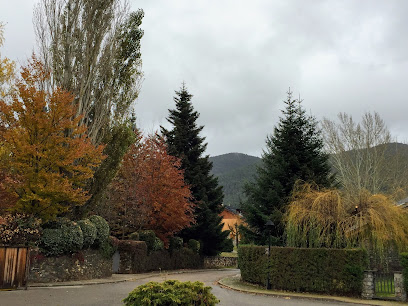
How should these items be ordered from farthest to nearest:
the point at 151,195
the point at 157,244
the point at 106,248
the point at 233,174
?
the point at 233,174 → the point at 157,244 → the point at 151,195 → the point at 106,248

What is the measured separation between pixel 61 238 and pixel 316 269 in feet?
36.9

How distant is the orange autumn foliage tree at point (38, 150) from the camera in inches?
600

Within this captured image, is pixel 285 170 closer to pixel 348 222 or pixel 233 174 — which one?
pixel 348 222

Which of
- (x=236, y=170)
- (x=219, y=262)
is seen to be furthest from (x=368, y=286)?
(x=236, y=170)

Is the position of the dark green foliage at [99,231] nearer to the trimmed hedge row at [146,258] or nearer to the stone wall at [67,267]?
the stone wall at [67,267]

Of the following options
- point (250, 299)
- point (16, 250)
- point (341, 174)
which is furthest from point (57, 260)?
point (341, 174)

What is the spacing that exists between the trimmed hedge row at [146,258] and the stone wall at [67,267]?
11.8 ft

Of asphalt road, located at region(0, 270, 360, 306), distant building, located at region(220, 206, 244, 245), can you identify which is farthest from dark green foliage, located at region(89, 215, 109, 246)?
distant building, located at region(220, 206, 244, 245)

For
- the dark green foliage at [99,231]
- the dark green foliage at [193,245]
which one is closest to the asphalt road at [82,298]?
the dark green foliage at [99,231]

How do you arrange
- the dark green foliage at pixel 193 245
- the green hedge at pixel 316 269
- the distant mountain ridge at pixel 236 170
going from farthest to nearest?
the distant mountain ridge at pixel 236 170
the dark green foliage at pixel 193 245
the green hedge at pixel 316 269

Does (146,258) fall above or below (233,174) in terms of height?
below

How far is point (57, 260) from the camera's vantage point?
16.5 metres

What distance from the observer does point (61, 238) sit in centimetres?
1644

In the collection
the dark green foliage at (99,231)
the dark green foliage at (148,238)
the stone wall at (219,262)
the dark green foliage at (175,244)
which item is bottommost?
the stone wall at (219,262)
